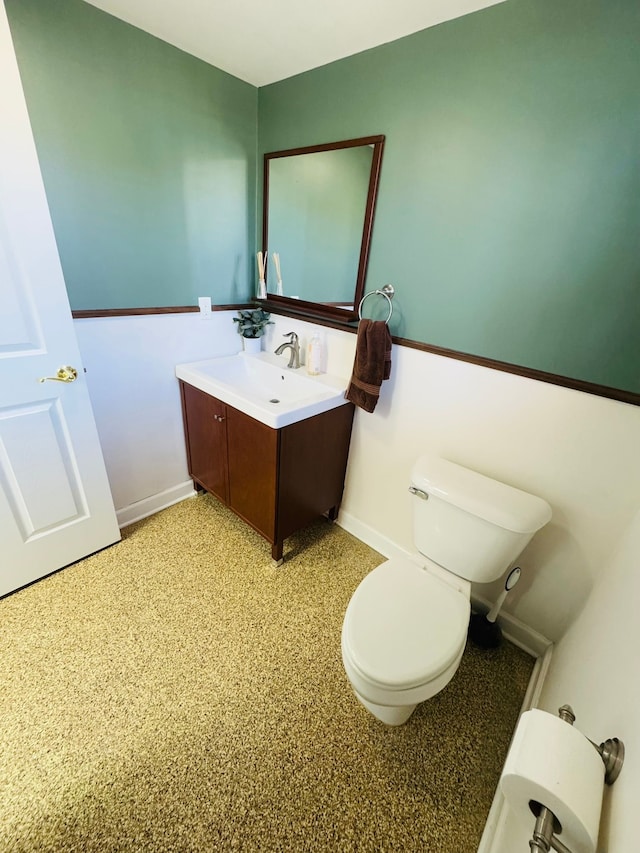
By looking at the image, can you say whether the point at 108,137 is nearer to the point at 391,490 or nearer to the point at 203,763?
the point at 391,490

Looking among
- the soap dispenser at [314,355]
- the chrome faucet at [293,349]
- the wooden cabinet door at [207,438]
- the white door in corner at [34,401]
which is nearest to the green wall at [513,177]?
the soap dispenser at [314,355]

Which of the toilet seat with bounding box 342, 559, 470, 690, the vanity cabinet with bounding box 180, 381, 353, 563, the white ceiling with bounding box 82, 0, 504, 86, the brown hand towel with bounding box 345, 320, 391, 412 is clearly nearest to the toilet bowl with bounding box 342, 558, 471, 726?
the toilet seat with bounding box 342, 559, 470, 690

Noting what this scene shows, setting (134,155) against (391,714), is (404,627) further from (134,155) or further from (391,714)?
(134,155)

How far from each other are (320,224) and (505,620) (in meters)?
1.97

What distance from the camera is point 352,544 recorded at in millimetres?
1920

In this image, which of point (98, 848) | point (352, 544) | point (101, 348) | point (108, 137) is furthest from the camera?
point (352, 544)

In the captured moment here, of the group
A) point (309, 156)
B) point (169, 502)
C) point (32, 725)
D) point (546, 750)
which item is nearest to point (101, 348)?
point (169, 502)

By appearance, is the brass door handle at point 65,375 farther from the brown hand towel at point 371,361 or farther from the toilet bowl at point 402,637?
the toilet bowl at point 402,637

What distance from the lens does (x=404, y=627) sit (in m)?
1.07

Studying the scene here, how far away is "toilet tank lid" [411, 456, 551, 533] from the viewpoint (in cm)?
113

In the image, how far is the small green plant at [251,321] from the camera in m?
1.94

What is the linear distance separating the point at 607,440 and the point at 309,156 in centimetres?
168

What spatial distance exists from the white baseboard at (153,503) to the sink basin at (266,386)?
72 cm

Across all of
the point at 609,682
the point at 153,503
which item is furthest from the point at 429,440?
the point at 153,503
